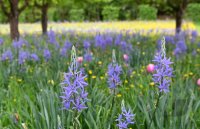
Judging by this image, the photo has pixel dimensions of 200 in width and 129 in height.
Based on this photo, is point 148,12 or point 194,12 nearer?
point 148,12

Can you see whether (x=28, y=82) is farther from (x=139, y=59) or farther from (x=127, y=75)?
(x=139, y=59)

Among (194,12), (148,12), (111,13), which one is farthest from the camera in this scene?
(194,12)

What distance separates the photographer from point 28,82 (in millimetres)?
4375

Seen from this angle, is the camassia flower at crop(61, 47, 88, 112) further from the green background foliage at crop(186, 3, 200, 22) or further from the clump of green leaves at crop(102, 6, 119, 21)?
the green background foliage at crop(186, 3, 200, 22)

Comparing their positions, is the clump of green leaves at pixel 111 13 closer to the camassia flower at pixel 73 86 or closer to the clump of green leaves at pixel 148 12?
the clump of green leaves at pixel 148 12

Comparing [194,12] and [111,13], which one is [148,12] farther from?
[194,12]

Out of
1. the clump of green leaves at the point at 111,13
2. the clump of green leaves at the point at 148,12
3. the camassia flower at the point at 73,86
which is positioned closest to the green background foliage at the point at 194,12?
the clump of green leaves at the point at 148,12

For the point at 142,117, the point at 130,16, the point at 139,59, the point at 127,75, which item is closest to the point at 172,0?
the point at 139,59

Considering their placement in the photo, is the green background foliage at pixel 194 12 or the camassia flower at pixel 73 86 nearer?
the camassia flower at pixel 73 86

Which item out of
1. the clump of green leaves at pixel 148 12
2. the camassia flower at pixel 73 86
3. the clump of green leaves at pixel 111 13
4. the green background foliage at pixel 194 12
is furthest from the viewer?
the green background foliage at pixel 194 12

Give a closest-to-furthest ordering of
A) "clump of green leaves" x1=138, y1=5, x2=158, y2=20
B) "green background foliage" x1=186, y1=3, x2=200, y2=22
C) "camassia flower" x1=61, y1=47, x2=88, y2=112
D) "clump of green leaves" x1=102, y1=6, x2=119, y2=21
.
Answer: "camassia flower" x1=61, y1=47, x2=88, y2=112 < "clump of green leaves" x1=138, y1=5, x2=158, y2=20 < "clump of green leaves" x1=102, y1=6, x2=119, y2=21 < "green background foliage" x1=186, y1=3, x2=200, y2=22

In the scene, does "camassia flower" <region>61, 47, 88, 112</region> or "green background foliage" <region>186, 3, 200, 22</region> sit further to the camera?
"green background foliage" <region>186, 3, 200, 22</region>

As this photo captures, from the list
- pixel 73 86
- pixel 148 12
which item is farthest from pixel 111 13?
pixel 73 86

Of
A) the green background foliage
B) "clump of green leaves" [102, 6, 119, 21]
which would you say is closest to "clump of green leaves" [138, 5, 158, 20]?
"clump of green leaves" [102, 6, 119, 21]
